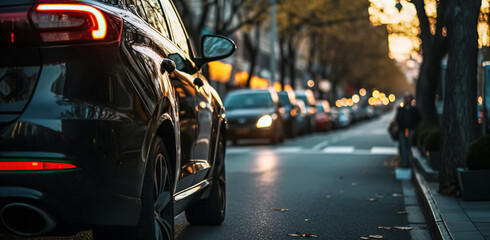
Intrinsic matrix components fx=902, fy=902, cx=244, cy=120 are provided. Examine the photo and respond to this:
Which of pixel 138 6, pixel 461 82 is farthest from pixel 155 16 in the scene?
pixel 461 82

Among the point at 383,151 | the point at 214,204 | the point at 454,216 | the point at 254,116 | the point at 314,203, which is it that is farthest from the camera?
the point at 254,116

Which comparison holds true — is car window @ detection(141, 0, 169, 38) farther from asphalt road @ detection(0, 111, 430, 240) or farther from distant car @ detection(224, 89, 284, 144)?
distant car @ detection(224, 89, 284, 144)

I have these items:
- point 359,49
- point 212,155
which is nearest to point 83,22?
point 212,155

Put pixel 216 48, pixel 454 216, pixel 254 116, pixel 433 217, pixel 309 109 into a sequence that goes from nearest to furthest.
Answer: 1. pixel 216 48
2. pixel 454 216
3. pixel 433 217
4. pixel 254 116
5. pixel 309 109

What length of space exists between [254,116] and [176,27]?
762 inches

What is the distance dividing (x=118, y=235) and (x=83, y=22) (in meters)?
1.11

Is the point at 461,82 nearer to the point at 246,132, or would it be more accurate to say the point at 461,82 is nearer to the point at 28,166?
the point at 28,166

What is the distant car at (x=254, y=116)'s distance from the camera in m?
25.8

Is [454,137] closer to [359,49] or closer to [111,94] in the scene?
[111,94]

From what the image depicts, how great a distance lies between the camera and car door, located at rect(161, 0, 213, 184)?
614 centimetres

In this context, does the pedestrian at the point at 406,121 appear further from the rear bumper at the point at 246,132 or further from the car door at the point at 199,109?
the car door at the point at 199,109

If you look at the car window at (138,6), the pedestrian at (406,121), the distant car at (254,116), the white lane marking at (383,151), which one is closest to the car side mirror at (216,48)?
the car window at (138,6)

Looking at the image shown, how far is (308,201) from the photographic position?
404 inches

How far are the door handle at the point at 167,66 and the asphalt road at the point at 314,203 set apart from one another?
6.58 feet
